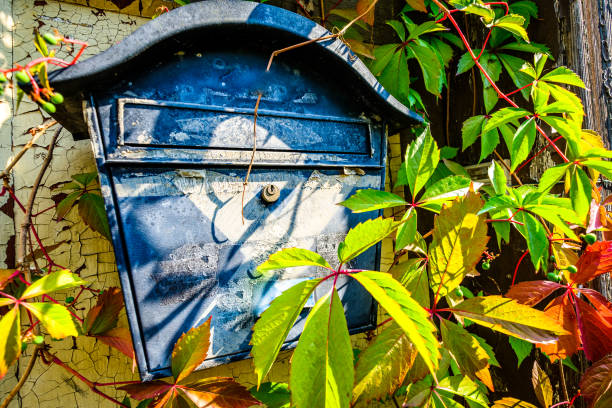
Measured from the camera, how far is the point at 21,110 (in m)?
0.89

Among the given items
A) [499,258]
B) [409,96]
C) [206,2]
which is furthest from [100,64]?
[499,258]

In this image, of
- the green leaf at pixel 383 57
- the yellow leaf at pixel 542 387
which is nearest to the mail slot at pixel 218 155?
the green leaf at pixel 383 57

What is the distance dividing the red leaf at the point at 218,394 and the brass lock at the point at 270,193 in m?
0.37

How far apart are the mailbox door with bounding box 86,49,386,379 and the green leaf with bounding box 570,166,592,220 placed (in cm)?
43

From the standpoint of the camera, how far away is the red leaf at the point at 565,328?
0.68m

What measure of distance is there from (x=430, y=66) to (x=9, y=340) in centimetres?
111

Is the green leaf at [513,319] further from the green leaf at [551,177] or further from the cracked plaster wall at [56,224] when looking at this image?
the cracked plaster wall at [56,224]

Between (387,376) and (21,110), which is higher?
(21,110)

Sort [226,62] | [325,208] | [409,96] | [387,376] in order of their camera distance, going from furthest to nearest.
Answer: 1. [409,96]
2. [325,208]
3. [226,62]
4. [387,376]

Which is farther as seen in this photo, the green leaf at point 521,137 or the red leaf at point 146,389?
the green leaf at point 521,137

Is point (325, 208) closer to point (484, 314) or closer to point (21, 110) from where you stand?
point (484, 314)

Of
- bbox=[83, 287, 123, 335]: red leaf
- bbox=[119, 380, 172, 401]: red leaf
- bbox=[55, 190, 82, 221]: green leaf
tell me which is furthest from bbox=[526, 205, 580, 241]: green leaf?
bbox=[55, 190, 82, 221]: green leaf

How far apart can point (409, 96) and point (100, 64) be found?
76 cm

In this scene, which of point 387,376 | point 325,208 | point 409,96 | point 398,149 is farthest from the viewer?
point 398,149
